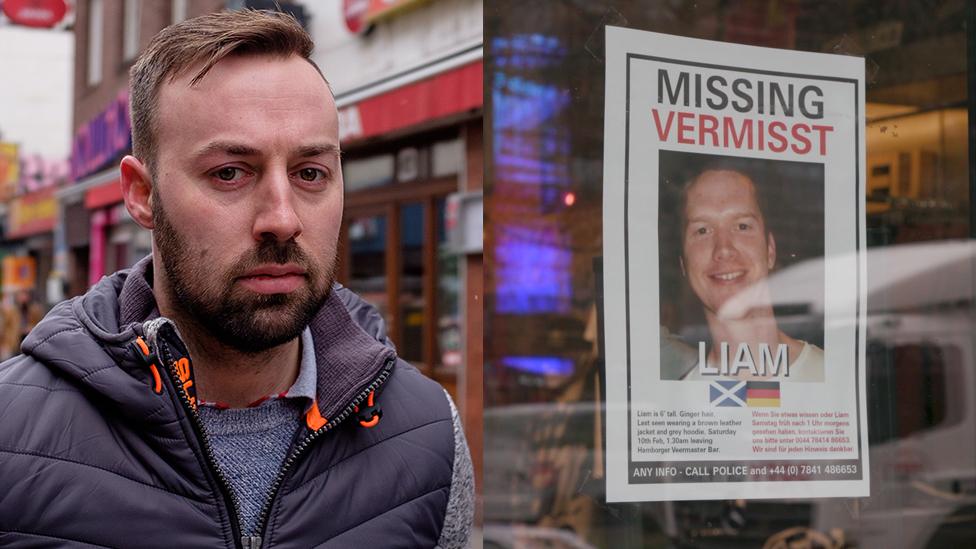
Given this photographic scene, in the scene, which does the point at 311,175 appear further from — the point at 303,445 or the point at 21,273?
the point at 21,273

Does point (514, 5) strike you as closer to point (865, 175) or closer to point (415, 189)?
point (865, 175)

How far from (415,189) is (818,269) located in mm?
6982

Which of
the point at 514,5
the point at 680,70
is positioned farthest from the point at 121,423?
the point at 680,70

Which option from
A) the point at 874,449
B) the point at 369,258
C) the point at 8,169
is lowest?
the point at 874,449

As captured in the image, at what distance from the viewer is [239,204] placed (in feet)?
4.84

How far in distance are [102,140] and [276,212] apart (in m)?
14.8

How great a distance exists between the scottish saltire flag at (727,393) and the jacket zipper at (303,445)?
1.90 ft

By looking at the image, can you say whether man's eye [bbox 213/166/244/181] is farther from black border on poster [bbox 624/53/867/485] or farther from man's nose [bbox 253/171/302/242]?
black border on poster [bbox 624/53/867/485]

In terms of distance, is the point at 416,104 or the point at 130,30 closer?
the point at 416,104

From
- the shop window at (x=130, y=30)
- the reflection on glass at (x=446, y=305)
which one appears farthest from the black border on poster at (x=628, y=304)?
the shop window at (x=130, y=30)

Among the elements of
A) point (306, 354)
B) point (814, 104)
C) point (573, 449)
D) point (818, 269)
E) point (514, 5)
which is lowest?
point (573, 449)

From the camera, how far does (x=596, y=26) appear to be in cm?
→ 178

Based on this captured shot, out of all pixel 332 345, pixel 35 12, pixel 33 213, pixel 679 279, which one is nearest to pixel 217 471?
pixel 332 345

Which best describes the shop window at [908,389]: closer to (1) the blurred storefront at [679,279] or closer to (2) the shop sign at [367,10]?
(1) the blurred storefront at [679,279]
